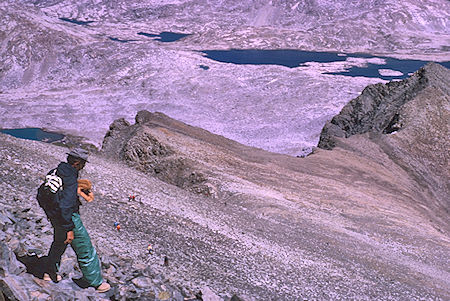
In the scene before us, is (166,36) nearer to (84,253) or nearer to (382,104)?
→ (382,104)

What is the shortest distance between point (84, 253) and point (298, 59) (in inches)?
3949

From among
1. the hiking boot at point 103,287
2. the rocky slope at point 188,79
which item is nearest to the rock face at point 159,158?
the hiking boot at point 103,287

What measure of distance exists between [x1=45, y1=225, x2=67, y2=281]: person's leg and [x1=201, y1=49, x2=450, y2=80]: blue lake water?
88.4 metres

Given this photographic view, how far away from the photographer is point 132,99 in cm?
7044

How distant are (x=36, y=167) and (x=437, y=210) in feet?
68.4

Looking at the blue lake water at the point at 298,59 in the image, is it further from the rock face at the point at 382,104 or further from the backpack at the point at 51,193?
the backpack at the point at 51,193

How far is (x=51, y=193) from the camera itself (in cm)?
599

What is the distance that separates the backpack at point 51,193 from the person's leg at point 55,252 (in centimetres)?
30

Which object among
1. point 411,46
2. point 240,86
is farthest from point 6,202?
point 411,46

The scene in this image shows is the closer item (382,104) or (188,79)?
(382,104)

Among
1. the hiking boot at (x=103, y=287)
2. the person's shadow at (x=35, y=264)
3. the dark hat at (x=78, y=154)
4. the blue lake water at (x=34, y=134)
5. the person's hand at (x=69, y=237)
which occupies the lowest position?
the blue lake water at (x=34, y=134)

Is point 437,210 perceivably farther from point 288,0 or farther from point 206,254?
point 288,0

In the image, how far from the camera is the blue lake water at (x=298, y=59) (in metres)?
95.5

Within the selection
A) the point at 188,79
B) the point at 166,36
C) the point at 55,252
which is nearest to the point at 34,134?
the point at 188,79
